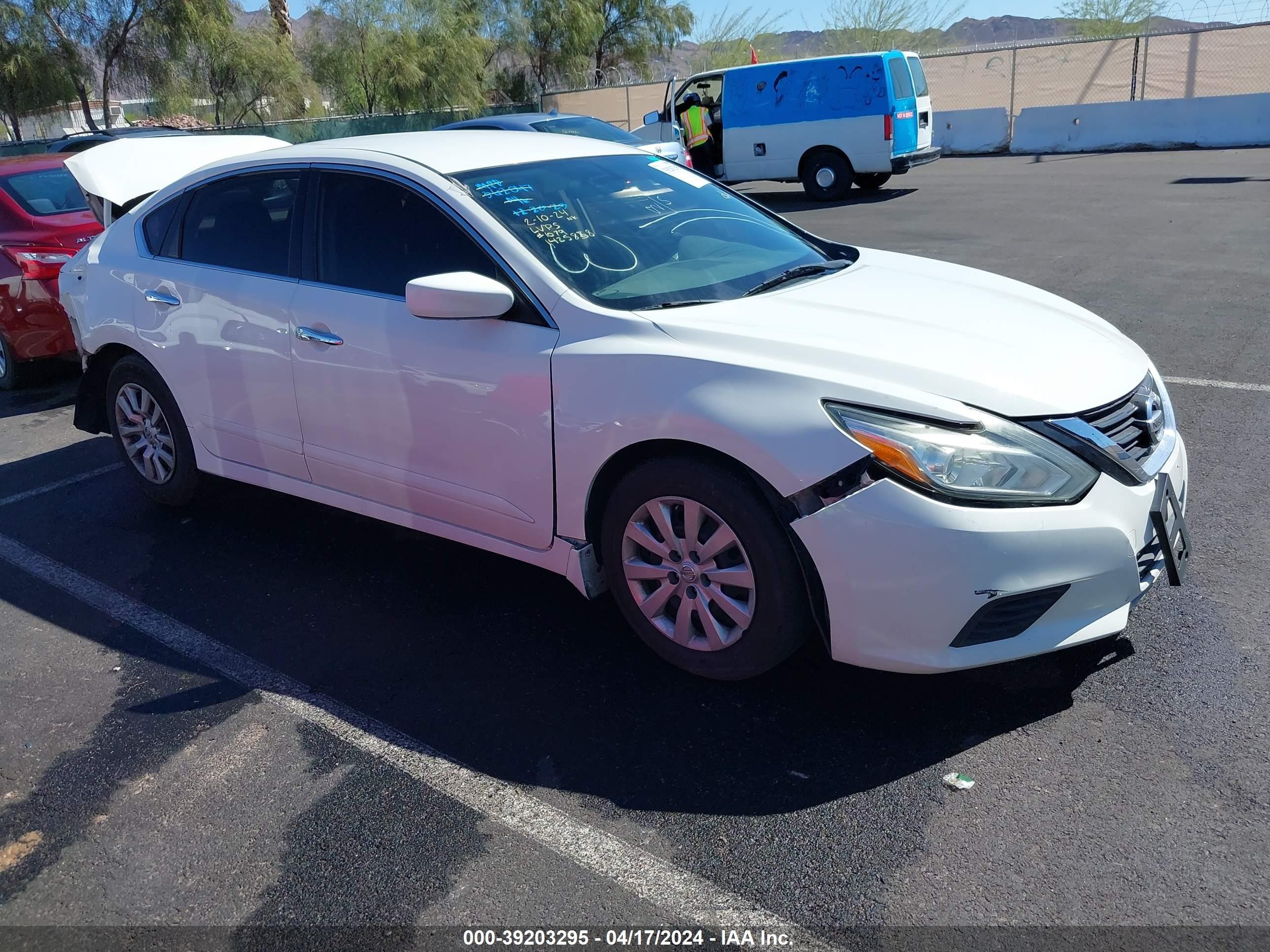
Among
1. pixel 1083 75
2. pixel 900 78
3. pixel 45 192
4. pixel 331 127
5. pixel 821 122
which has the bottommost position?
pixel 45 192

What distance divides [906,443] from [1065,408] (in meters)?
0.54

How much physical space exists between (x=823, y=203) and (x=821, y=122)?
1211 millimetres

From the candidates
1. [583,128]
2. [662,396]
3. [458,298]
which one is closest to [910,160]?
[583,128]

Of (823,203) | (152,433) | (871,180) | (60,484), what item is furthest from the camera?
(871,180)

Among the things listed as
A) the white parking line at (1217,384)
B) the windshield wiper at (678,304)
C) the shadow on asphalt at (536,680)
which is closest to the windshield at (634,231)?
the windshield wiper at (678,304)

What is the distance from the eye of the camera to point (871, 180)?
1755 cm

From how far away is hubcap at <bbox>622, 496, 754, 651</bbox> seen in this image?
10.9ft

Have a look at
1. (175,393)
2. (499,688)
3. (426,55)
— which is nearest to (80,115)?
(426,55)

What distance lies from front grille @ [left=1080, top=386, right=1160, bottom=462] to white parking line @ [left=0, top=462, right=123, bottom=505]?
5.26m

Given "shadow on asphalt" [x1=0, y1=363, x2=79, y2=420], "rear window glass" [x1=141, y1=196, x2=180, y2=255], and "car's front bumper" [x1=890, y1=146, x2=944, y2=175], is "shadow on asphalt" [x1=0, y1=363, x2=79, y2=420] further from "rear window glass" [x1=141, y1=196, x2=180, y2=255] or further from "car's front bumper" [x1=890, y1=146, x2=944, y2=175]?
"car's front bumper" [x1=890, y1=146, x2=944, y2=175]

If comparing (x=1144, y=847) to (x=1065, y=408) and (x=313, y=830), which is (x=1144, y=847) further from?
(x=313, y=830)

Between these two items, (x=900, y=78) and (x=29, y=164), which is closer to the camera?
(x=29, y=164)

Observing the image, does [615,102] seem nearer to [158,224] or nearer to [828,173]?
[828,173]

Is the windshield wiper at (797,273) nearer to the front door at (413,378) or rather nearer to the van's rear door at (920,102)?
the front door at (413,378)
